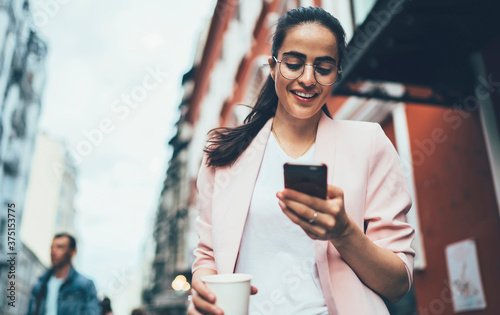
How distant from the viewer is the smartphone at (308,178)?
2.96 feet

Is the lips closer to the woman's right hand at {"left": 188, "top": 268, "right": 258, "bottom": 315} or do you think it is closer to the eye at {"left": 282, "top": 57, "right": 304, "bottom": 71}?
the eye at {"left": 282, "top": 57, "right": 304, "bottom": 71}

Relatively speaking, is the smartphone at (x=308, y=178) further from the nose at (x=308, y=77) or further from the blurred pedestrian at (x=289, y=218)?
the nose at (x=308, y=77)

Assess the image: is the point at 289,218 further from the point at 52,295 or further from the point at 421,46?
the point at 52,295

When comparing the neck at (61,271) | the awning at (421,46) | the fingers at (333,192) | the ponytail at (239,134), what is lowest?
the neck at (61,271)

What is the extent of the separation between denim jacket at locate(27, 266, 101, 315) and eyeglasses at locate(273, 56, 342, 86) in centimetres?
362

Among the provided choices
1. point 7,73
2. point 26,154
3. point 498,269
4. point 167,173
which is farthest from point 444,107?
point 167,173

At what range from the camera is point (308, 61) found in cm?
133

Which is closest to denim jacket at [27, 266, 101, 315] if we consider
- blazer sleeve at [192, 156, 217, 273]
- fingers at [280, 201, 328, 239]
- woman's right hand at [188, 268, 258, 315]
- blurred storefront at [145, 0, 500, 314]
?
blurred storefront at [145, 0, 500, 314]

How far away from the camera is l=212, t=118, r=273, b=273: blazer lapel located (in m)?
1.33

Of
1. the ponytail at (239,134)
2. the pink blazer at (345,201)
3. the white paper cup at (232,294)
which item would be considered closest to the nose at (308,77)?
the pink blazer at (345,201)

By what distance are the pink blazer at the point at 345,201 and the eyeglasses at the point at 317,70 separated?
0.19m

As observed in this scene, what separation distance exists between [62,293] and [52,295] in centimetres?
12

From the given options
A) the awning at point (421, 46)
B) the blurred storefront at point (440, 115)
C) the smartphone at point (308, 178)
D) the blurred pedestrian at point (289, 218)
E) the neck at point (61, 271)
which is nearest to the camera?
the smartphone at point (308, 178)

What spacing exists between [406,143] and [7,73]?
61.8 feet
